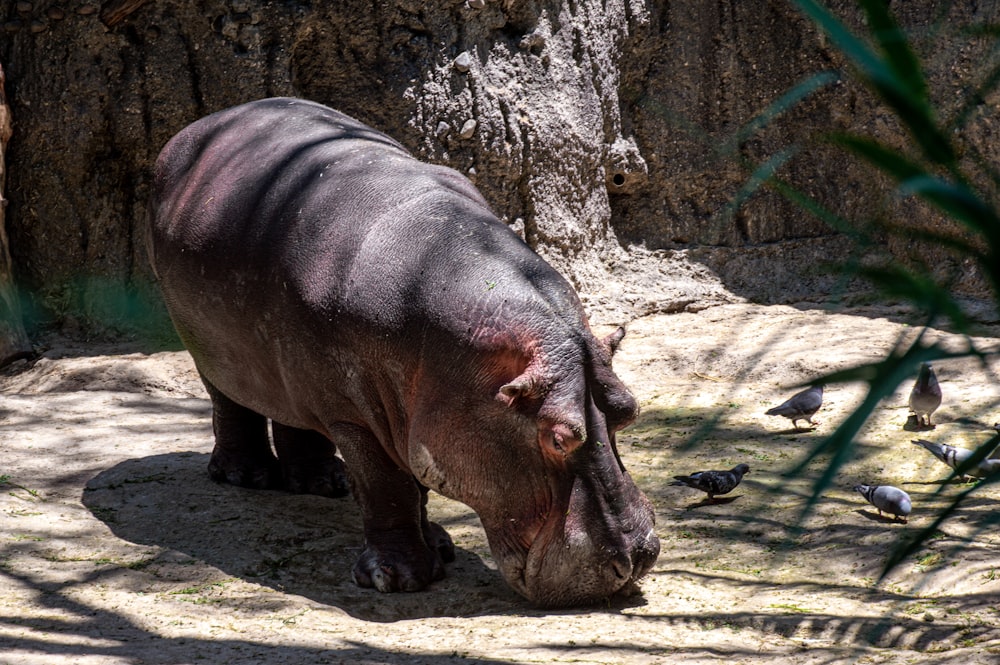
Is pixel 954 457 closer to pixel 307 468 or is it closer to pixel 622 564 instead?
pixel 622 564

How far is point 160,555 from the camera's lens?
4434mm

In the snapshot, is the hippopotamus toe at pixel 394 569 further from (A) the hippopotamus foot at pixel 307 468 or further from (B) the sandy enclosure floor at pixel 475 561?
(A) the hippopotamus foot at pixel 307 468

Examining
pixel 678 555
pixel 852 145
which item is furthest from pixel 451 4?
pixel 852 145

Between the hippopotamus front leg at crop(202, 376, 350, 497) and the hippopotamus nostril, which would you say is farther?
the hippopotamus front leg at crop(202, 376, 350, 497)

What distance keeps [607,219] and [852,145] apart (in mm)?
7455

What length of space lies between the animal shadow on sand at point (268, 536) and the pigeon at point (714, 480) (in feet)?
3.08

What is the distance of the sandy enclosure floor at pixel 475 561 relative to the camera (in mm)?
3424

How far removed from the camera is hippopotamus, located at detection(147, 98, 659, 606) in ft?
12.4

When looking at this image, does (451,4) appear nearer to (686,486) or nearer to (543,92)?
(543,92)

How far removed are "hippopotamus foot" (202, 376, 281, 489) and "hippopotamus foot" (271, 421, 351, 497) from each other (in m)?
0.11

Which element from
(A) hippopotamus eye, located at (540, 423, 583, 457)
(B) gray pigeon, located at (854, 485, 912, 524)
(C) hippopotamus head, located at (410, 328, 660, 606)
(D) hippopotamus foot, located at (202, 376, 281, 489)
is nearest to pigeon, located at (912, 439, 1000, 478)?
(B) gray pigeon, located at (854, 485, 912, 524)

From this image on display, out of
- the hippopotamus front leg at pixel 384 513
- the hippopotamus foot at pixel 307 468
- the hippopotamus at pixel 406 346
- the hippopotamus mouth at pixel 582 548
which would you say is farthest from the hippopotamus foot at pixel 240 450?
the hippopotamus mouth at pixel 582 548

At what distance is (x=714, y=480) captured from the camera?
16.1 ft

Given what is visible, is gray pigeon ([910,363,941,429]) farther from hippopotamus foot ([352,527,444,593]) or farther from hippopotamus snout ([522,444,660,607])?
hippopotamus foot ([352,527,444,593])
